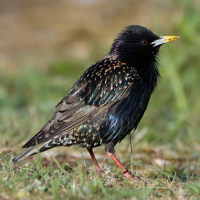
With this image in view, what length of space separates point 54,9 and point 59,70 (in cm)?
594

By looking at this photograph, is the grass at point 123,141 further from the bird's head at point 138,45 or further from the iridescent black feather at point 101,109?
the bird's head at point 138,45

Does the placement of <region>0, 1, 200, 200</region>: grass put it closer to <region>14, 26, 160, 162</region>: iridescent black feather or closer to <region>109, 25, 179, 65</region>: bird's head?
Result: <region>14, 26, 160, 162</region>: iridescent black feather

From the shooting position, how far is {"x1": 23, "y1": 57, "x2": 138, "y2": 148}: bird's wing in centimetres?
407

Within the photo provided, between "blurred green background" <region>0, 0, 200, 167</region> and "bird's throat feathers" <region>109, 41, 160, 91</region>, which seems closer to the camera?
"bird's throat feathers" <region>109, 41, 160, 91</region>

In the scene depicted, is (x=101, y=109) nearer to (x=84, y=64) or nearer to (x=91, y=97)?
(x=91, y=97)

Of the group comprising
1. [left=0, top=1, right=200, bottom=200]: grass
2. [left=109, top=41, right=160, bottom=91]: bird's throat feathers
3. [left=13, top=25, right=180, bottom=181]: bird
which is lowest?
[left=0, top=1, right=200, bottom=200]: grass

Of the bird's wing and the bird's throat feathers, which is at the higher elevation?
the bird's throat feathers

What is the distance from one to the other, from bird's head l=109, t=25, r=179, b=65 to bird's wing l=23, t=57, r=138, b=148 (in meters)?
0.23

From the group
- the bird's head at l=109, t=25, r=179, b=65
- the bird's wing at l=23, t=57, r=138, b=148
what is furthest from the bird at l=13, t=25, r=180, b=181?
the bird's head at l=109, t=25, r=179, b=65

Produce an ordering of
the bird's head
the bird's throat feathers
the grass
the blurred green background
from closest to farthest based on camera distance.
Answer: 1. the grass
2. the bird's throat feathers
3. the bird's head
4. the blurred green background

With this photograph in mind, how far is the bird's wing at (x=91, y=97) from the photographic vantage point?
4070 millimetres

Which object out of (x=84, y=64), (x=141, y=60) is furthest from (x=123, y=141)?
(x=84, y=64)

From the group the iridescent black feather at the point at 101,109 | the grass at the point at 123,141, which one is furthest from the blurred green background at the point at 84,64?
the iridescent black feather at the point at 101,109

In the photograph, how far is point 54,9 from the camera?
14.2m
